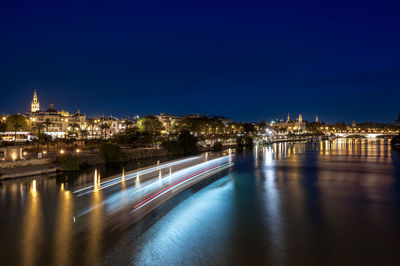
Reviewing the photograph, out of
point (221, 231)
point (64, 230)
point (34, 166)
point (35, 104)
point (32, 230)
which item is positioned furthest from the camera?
point (35, 104)

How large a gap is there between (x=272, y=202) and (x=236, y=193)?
313 centimetres

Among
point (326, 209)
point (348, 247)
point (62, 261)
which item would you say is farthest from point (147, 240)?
point (326, 209)

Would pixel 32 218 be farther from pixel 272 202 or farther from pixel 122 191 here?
pixel 272 202

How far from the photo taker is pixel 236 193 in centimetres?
2014

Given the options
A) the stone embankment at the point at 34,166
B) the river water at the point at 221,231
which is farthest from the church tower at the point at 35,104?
the river water at the point at 221,231

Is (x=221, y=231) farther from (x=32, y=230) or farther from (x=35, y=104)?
(x=35, y=104)

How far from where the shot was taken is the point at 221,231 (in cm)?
1241

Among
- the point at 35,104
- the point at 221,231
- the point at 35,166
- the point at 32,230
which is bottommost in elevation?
the point at 221,231

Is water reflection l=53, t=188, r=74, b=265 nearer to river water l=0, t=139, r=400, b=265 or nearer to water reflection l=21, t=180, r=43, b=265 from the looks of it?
river water l=0, t=139, r=400, b=265

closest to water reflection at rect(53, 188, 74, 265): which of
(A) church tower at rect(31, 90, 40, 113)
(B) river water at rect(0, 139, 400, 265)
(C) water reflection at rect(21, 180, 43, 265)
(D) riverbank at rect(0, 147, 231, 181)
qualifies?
(B) river water at rect(0, 139, 400, 265)

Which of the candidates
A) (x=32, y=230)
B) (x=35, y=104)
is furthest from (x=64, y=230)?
(x=35, y=104)

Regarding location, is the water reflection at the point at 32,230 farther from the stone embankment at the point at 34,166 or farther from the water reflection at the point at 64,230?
the stone embankment at the point at 34,166

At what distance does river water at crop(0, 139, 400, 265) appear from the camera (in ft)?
32.2

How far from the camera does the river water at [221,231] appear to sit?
980 centimetres
